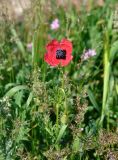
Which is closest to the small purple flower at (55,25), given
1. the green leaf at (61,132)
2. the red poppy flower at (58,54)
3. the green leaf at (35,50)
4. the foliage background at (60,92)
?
the foliage background at (60,92)

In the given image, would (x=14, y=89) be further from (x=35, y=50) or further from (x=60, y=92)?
(x=60, y=92)

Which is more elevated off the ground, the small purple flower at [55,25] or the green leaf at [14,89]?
the small purple flower at [55,25]

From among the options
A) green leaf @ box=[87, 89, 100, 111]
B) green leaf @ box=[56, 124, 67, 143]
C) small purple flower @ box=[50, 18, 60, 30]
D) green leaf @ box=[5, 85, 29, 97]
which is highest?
small purple flower @ box=[50, 18, 60, 30]

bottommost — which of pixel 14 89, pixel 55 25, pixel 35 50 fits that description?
pixel 14 89

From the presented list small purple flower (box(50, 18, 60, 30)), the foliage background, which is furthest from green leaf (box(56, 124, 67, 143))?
small purple flower (box(50, 18, 60, 30))

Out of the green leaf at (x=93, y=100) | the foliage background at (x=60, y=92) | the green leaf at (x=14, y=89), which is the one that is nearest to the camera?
the foliage background at (x=60, y=92)

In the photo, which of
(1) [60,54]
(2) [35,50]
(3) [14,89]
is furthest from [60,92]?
(2) [35,50]

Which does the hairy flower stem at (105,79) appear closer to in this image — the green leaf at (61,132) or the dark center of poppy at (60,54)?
the green leaf at (61,132)

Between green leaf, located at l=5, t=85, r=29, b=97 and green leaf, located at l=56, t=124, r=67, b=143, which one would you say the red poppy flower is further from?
green leaf, located at l=5, t=85, r=29, b=97

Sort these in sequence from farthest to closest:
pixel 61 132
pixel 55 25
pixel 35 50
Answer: pixel 55 25 < pixel 35 50 < pixel 61 132
